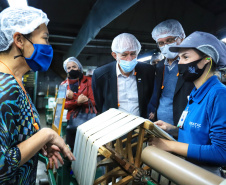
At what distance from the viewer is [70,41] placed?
29.3ft

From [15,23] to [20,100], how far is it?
18.3 inches

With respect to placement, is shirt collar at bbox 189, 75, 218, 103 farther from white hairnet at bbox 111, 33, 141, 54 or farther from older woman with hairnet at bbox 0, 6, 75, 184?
white hairnet at bbox 111, 33, 141, 54

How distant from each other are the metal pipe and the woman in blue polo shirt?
25 centimetres

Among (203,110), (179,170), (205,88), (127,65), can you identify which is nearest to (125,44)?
(127,65)

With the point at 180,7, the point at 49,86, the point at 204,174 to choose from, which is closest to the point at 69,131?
the point at 204,174

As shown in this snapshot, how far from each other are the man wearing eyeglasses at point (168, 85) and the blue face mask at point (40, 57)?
1.20 metres

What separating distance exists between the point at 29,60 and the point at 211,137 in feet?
3.78

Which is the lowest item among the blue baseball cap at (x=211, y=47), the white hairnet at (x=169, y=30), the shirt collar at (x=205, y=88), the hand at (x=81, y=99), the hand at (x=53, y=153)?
the hand at (x=81, y=99)

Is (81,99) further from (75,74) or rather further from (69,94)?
(75,74)

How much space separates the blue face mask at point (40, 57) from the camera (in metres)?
1.12

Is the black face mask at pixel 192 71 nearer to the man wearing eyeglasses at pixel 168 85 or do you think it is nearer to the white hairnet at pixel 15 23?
the man wearing eyeglasses at pixel 168 85

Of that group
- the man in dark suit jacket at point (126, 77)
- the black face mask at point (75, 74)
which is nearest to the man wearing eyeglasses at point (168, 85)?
the man in dark suit jacket at point (126, 77)

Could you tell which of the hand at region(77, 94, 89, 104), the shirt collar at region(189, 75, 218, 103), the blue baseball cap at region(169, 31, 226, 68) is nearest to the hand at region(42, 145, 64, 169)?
the shirt collar at region(189, 75, 218, 103)

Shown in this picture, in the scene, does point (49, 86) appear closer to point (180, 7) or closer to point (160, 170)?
point (180, 7)
